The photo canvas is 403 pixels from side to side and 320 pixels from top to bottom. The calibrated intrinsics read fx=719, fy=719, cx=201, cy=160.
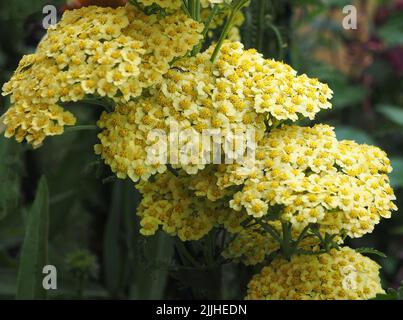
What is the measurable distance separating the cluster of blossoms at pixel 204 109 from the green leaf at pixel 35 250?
176mm

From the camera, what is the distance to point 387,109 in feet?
4.85

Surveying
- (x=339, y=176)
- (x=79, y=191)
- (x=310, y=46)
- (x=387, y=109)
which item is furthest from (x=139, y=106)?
(x=310, y=46)

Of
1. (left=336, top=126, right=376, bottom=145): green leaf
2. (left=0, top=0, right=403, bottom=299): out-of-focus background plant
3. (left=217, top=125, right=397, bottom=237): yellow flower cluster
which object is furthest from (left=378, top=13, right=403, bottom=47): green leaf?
(left=217, top=125, right=397, bottom=237): yellow flower cluster

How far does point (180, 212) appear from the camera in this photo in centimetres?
71

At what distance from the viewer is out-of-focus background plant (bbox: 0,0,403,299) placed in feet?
3.10

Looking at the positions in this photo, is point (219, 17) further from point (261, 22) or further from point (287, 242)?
point (287, 242)

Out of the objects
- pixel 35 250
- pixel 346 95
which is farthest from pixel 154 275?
pixel 346 95

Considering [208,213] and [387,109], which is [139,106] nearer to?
[208,213]

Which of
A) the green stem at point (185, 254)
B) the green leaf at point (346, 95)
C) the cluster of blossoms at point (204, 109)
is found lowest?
the green stem at point (185, 254)

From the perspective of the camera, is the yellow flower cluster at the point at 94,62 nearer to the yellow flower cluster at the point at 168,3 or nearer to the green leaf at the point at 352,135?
the yellow flower cluster at the point at 168,3

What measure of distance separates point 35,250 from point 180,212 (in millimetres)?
223

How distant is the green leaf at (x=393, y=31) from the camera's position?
5.30 feet

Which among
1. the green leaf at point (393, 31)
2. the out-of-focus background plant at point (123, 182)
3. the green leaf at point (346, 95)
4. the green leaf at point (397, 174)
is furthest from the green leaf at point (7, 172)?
the green leaf at point (393, 31)

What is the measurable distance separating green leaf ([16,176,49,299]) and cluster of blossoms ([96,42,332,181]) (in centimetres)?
18
